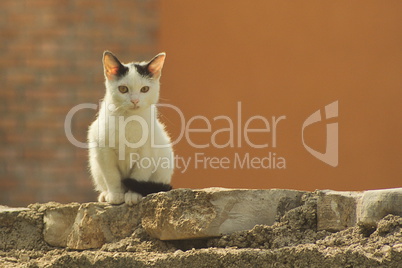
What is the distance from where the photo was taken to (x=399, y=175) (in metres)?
5.04

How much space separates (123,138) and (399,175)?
2.48 m

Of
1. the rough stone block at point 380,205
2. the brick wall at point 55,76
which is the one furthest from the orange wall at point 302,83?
the rough stone block at point 380,205

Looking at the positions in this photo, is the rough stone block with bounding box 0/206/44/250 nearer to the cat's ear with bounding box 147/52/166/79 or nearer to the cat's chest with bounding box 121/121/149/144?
the cat's chest with bounding box 121/121/149/144

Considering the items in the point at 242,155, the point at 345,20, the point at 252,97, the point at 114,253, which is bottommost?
the point at 114,253

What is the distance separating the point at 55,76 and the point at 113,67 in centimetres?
201

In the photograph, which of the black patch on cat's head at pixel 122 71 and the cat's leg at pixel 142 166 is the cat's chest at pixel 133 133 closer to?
the cat's leg at pixel 142 166

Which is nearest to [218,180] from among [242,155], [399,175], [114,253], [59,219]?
[242,155]

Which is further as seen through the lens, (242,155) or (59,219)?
(242,155)

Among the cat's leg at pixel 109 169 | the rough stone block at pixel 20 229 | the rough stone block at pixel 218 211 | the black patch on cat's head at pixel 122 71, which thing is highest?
the black patch on cat's head at pixel 122 71

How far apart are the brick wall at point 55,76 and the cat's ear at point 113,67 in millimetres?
1813

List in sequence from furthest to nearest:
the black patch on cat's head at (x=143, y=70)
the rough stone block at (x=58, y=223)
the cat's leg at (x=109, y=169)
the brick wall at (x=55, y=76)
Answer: the brick wall at (x=55, y=76) → the black patch on cat's head at (x=143, y=70) → the cat's leg at (x=109, y=169) → the rough stone block at (x=58, y=223)

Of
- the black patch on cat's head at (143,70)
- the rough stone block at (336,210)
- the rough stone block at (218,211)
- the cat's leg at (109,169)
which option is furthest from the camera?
the black patch on cat's head at (143,70)

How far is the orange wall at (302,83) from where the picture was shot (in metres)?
5.08

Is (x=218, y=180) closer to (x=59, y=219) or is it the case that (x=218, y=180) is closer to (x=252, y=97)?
(x=252, y=97)
